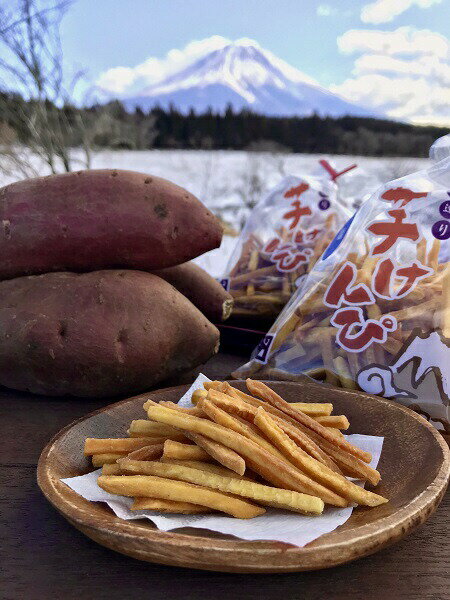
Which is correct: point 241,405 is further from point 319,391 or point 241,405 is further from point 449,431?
point 449,431

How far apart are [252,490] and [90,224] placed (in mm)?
757

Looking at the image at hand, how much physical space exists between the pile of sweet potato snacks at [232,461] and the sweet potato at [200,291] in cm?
60

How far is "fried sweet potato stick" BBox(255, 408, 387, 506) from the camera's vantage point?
728 millimetres

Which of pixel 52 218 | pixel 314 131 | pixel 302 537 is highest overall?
pixel 52 218

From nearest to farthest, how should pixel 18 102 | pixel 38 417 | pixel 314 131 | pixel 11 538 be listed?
1. pixel 11 538
2. pixel 38 417
3. pixel 18 102
4. pixel 314 131

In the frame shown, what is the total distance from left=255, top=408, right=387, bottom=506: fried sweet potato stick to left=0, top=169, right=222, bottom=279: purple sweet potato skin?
0.62 metres

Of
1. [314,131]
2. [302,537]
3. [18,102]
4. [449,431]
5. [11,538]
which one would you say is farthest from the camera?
[314,131]

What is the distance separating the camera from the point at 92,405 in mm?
1229

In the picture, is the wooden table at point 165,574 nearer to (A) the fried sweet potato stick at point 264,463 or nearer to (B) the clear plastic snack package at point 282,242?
(A) the fried sweet potato stick at point 264,463

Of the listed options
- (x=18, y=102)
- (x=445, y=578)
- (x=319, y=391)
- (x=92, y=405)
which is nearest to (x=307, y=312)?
(x=319, y=391)

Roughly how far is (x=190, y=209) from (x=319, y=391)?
0.54 meters

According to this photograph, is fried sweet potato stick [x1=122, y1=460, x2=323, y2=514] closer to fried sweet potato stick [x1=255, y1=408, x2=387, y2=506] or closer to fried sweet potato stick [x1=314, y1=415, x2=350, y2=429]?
fried sweet potato stick [x1=255, y1=408, x2=387, y2=506]

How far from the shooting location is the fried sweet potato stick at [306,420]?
2.69 feet

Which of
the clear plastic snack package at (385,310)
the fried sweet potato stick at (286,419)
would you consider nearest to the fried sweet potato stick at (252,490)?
the fried sweet potato stick at (286,419)
